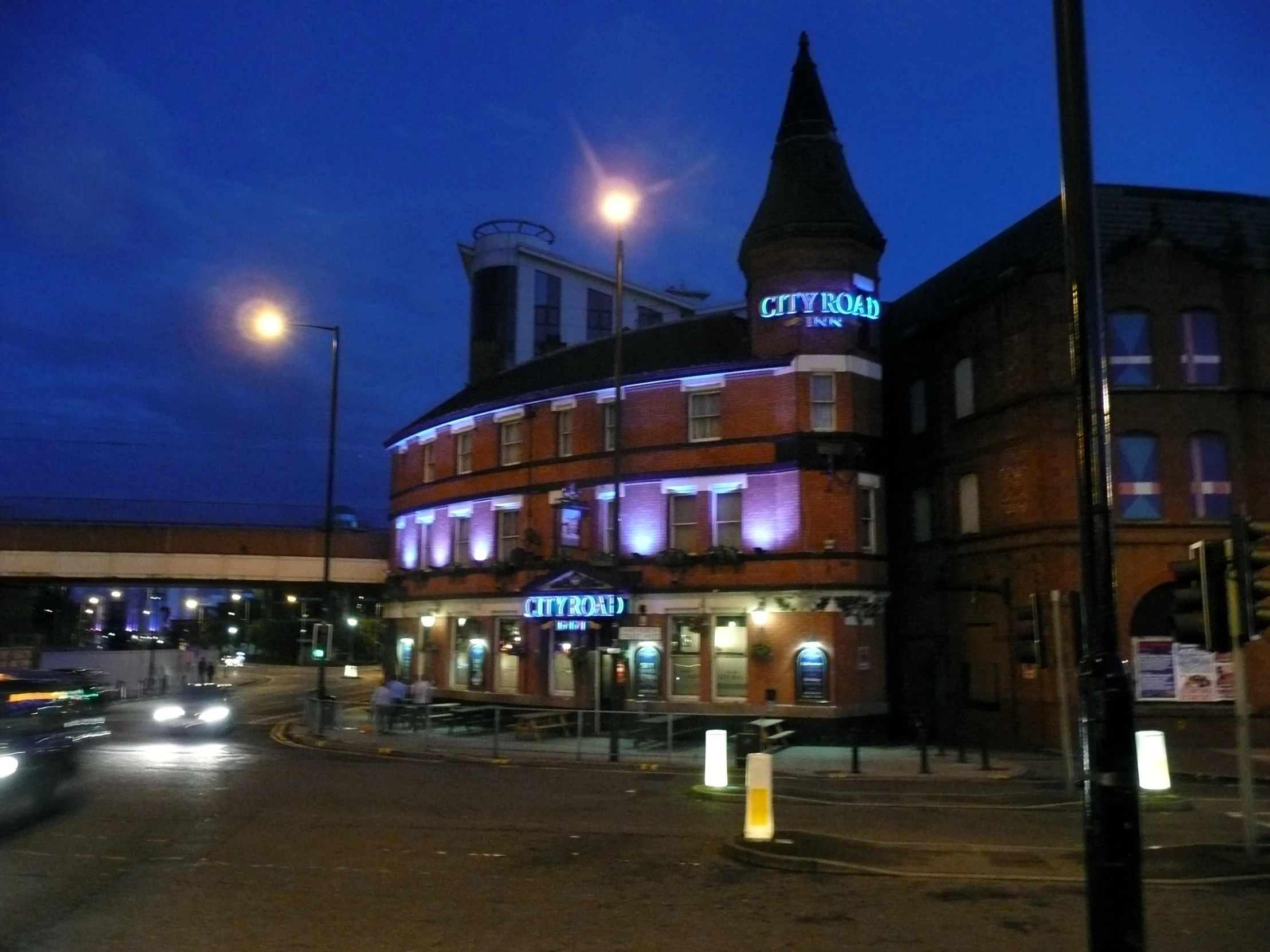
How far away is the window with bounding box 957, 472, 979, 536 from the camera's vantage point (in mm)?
27828

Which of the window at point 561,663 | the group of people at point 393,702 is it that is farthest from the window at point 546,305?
the group of people at point 393,702

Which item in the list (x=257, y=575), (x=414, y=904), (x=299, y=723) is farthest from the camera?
(x=257, y=575)

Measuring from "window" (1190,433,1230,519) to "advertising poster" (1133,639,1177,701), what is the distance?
3002 mm

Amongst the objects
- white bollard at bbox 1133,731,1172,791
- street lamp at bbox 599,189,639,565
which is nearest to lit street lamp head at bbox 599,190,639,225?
street lamp at bbox 599,189,639,565

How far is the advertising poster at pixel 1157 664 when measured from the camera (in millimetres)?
24469

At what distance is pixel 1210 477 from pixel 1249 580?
17.1 m

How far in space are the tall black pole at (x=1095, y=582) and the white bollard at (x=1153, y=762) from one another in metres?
11.2

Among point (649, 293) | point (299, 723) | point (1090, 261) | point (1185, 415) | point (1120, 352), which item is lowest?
point (299, 723)

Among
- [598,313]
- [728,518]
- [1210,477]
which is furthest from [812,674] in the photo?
[598,313]

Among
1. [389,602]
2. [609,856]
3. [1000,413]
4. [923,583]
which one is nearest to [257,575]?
[389,602]

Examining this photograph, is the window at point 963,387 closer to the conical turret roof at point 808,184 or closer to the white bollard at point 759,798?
the conical turret roof at point 808,184

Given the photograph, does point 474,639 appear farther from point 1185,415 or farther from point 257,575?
point 1185,415

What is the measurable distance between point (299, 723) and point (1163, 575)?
24423 millimetres

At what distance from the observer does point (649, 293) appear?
65.8 m
